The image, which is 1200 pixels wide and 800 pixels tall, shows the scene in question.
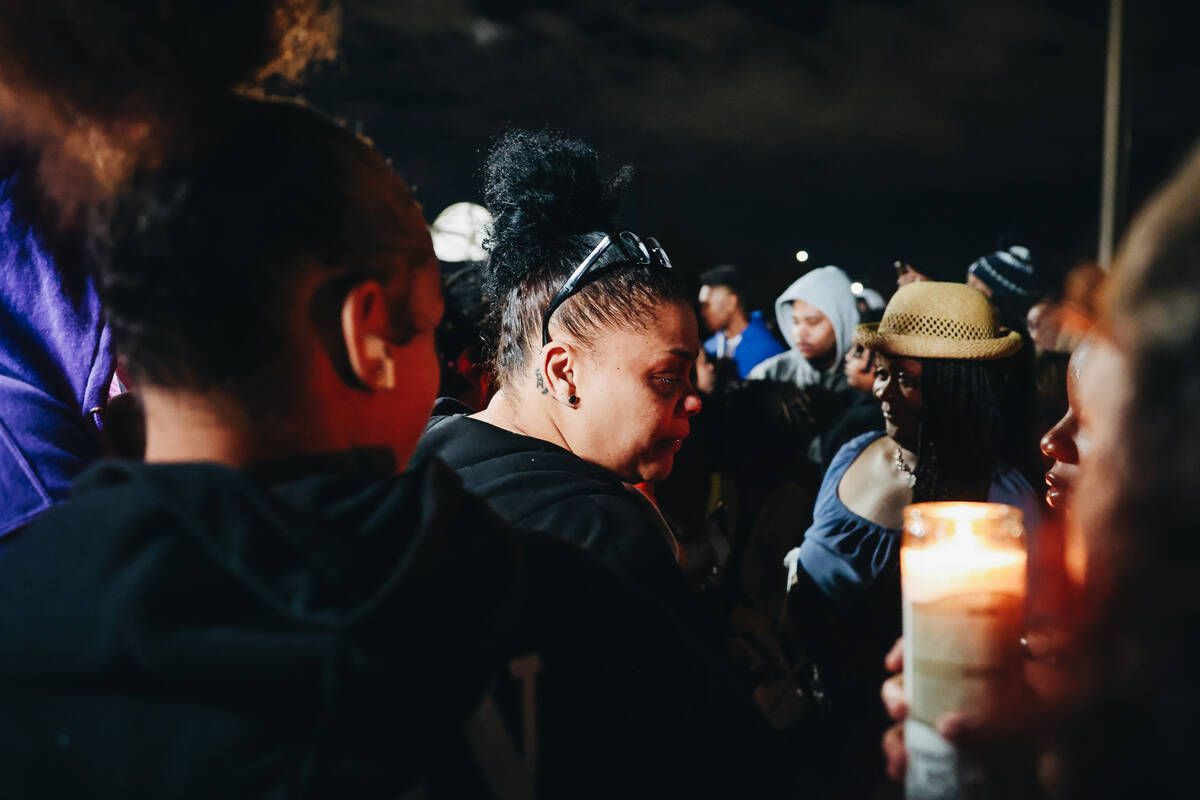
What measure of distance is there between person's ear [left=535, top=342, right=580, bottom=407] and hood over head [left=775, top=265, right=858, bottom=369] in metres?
5.02

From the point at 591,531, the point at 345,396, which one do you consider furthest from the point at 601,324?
the point at 345,396

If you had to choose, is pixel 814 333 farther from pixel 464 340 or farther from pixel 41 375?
pixel 41 375

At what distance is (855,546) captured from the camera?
3.26 meters

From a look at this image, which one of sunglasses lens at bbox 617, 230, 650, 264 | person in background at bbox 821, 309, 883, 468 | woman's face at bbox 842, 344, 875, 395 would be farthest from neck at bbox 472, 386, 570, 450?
woman's face at bbox 842, 344, 875, 395

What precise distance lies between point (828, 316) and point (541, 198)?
4.94 meters

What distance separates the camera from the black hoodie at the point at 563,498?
1750 millimetres

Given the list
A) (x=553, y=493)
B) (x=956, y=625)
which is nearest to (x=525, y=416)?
(x=553, y=493)

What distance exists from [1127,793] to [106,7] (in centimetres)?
157

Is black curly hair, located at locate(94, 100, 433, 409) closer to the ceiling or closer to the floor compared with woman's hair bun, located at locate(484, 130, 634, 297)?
closer to the floor

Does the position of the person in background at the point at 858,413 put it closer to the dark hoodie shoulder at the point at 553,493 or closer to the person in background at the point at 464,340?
the person in background at the point at 464,340

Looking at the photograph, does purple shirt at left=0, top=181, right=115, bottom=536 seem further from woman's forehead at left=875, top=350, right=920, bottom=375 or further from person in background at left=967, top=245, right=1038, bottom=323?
person in background at left=967, top=245, right=1038, bottom=323

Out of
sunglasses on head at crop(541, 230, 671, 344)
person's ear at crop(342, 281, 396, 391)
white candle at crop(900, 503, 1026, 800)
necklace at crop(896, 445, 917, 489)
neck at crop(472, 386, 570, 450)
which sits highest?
sunglasses on head at crop(541, 230, 671, 344)

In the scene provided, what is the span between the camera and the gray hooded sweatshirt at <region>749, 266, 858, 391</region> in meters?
6.91

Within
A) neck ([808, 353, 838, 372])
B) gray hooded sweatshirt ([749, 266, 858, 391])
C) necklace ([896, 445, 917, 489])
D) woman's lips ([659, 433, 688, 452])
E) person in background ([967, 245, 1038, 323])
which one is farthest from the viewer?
neck ([808, 353, 838, 372])
